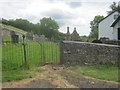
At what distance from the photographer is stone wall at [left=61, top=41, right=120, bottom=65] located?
751cm

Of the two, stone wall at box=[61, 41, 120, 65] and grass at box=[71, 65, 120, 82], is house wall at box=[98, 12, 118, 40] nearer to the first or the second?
stone wall at box=[61, 41, 120, 65]

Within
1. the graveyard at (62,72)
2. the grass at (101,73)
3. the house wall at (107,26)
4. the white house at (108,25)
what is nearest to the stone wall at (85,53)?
the graveyard at (62,72)

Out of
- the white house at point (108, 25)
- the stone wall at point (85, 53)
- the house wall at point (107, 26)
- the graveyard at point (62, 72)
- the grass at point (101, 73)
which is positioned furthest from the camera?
the house wall at point (107, 26)

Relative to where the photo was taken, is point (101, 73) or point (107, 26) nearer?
point (101, 73)

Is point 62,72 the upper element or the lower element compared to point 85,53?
lower

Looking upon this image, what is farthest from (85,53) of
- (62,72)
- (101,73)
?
(62,72)

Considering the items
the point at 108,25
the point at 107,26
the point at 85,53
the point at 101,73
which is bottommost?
the point at 101,73

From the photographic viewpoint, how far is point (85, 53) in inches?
303

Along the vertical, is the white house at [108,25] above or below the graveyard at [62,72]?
above

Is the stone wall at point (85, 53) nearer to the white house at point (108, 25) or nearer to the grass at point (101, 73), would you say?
the grass at point (101, 73)

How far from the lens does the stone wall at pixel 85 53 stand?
751 centimetres

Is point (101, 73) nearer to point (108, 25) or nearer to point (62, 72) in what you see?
point (62, 72)

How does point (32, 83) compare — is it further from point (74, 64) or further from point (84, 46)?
point (84, 46)

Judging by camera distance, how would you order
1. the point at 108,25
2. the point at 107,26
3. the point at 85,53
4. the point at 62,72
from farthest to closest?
the point at 107,26 < the point at 108,25 < the point at 85,53 < the point at 62,72
